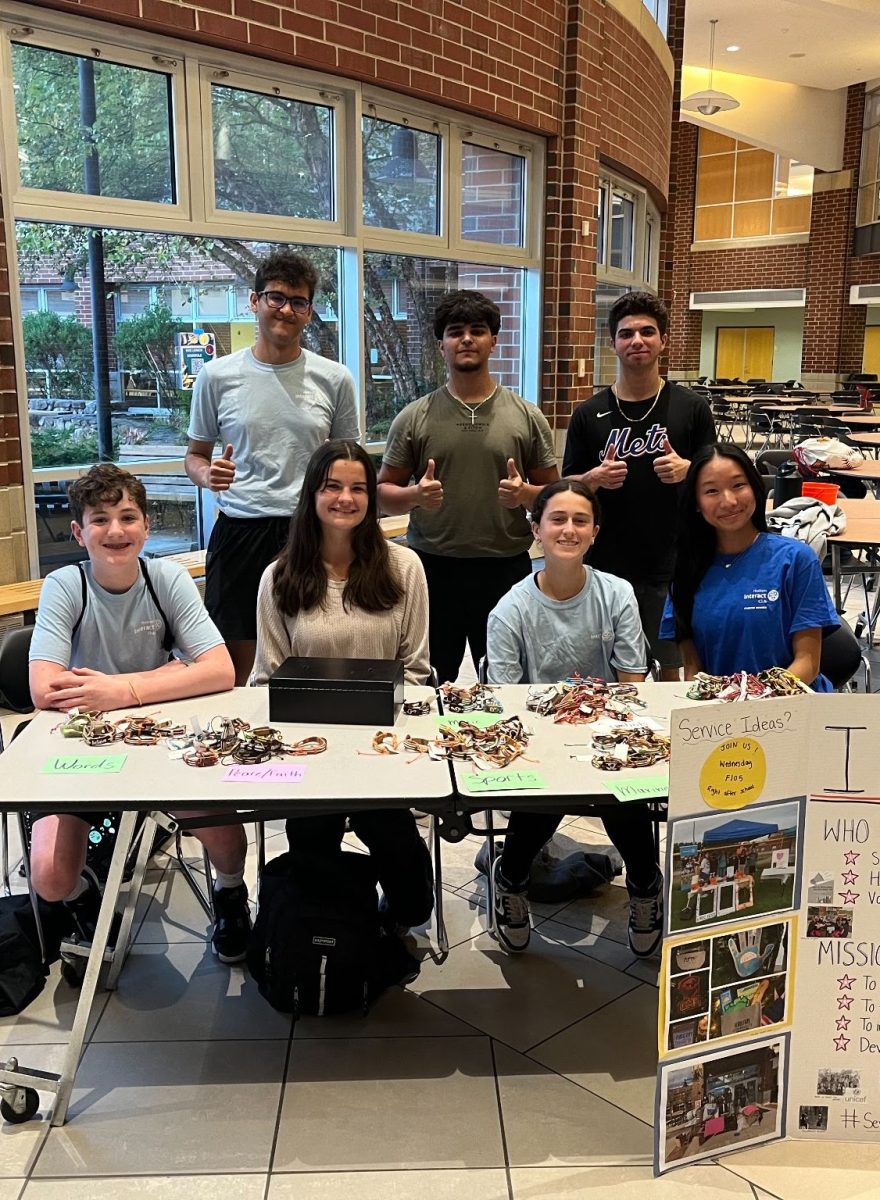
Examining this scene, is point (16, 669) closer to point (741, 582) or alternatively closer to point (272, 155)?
point (741, 582)

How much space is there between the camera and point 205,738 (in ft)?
6.86

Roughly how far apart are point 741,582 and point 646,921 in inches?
35.7

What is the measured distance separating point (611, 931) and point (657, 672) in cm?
74

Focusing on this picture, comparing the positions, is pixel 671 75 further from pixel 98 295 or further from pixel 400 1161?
pixel 400 1161

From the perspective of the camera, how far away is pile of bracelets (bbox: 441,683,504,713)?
2.33 metres

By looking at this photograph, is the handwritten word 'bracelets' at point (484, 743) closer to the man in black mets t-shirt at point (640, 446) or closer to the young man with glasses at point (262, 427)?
the man in black mets t-shirt at point (640, 446)

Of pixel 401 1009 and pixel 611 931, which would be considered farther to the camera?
pixel 611 931

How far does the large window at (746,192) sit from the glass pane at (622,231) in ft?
39.4

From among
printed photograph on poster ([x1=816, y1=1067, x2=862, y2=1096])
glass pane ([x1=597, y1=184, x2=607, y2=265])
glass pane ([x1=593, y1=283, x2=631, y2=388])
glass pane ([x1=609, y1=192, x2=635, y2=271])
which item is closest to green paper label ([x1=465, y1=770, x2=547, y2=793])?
printed photograph on poster ([x1=816, y1=1067, x2=862, y2=1096])

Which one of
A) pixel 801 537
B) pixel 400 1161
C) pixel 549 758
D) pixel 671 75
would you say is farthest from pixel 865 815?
pixel 671 75

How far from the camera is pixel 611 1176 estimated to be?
5.97ft

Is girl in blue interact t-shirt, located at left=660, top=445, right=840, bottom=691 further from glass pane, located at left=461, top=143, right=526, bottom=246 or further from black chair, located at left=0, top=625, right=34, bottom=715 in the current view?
glass pane, located at left=461, top=143, right=526, bottom=246

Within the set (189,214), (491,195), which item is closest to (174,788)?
(189,214)

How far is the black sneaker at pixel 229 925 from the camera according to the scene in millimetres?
2510
